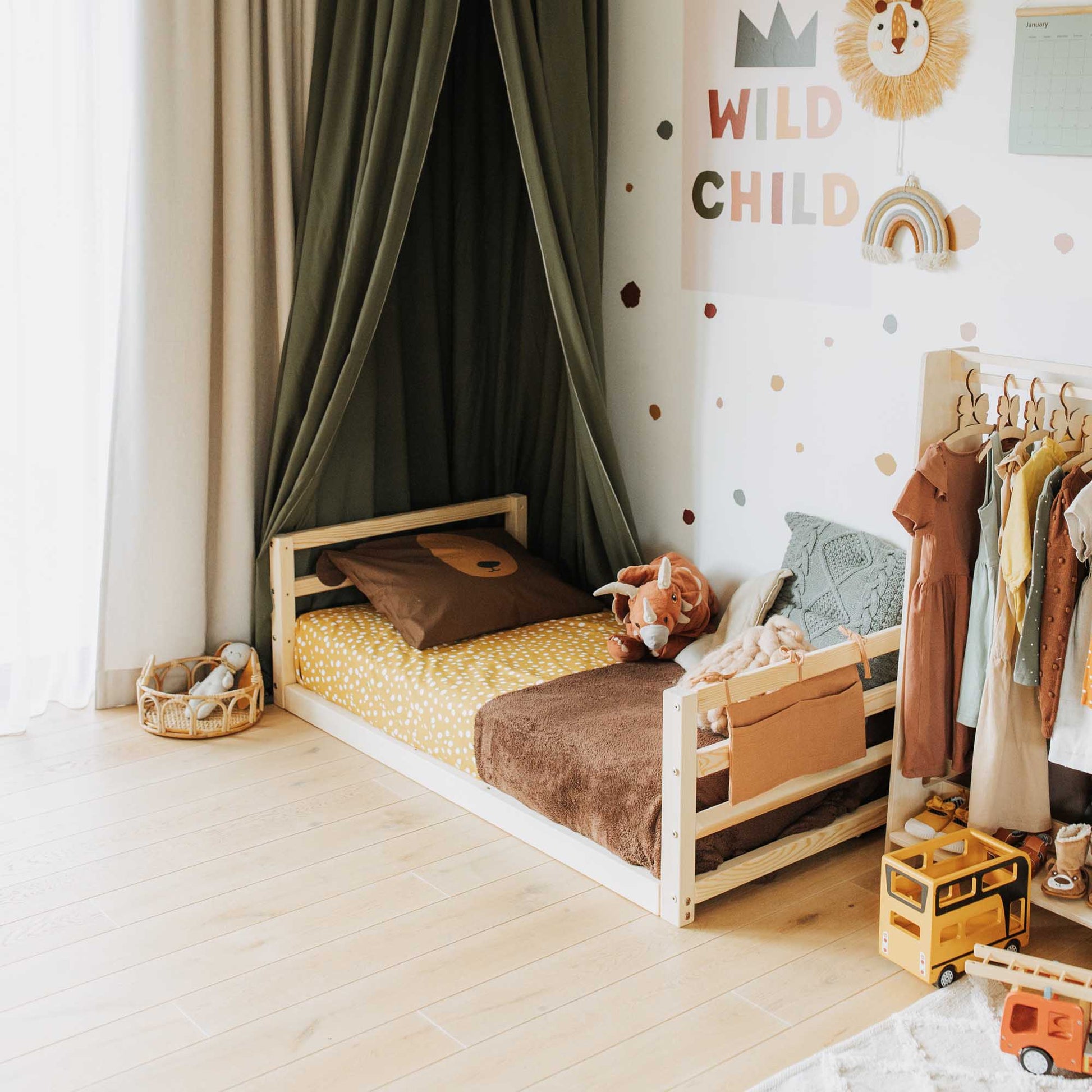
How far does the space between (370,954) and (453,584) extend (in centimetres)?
131

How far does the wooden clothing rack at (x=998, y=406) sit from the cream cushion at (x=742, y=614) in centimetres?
58

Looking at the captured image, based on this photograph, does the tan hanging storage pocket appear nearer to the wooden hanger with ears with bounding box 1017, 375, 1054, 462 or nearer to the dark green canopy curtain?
the wooden hanger with ears with bounding box 1017, 375, 1054, 462

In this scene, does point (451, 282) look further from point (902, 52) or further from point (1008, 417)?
point (1008, 417)

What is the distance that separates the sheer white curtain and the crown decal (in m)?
1.56

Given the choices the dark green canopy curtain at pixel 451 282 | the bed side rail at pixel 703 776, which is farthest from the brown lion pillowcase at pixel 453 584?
the bed side rail at pixel 703 776

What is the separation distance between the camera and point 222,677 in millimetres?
3582

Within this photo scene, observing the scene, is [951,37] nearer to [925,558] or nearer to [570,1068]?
[925,558]

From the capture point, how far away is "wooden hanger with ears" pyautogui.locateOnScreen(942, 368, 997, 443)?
8.70ft

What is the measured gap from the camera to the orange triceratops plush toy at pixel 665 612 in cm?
332

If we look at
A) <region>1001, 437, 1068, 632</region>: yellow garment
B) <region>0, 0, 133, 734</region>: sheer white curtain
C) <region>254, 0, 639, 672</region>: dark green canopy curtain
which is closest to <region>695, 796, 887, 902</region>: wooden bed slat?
<region>1001, 437, 1068, 632</region>: yellow garment

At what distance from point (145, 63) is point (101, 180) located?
0.33m

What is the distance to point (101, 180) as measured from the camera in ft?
11.3

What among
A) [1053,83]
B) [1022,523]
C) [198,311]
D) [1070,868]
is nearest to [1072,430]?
[1022,523]

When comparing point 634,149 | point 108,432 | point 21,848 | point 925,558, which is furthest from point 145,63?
point 925,558
